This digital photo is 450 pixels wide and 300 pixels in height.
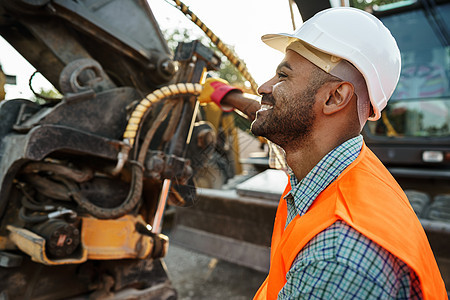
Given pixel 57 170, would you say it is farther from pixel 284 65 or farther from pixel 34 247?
pixel 284 65

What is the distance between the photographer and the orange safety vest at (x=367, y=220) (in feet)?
2.90

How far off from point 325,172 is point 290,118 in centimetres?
22

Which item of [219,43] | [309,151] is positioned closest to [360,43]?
[309,151]

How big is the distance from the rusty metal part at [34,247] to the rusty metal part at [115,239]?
0.28 feet

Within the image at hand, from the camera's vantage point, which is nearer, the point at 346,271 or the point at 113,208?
the point at 346,271

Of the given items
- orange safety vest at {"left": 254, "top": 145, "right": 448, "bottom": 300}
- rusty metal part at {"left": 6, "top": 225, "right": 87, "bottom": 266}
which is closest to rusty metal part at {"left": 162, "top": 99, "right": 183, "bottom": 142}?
rusty metal part at {"left": 6, "top": 225, "right": 87, "bottom": 266}

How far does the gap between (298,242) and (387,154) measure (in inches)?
154

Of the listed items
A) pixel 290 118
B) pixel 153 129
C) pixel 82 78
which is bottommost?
pixel 153 129

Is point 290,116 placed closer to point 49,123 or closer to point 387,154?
point 49,123

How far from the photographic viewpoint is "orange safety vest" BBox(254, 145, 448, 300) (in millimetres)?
885

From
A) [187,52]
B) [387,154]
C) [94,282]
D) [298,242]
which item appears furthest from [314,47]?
[387,154]

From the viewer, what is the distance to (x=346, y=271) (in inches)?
33.6

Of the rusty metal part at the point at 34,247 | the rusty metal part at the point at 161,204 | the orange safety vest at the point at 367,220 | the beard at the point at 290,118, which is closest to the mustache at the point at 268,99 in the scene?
the beard at the point at 290,118

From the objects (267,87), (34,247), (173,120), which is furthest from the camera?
(173,120)
